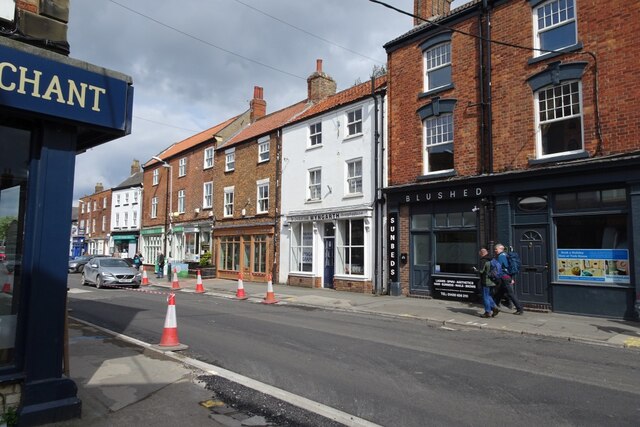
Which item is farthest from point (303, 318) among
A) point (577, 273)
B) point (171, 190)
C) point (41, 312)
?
point (171, 190)

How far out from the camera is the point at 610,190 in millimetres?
12062

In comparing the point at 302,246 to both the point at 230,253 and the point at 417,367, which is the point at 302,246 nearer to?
the point at 230,253

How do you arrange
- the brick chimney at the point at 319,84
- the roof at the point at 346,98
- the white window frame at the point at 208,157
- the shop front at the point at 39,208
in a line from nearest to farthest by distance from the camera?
1. the shop front at the point at 39,208
2. the roof at the point at 346,98
3. the brick chimney at the point at 319,84
4. the white window frame at the point at 208,157

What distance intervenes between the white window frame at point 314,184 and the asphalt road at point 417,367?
Answer: 1003 cm

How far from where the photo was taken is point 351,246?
19531mm

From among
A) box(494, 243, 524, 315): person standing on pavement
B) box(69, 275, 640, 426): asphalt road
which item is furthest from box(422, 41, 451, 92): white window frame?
box(69, 275, 640, 426): asphalt road

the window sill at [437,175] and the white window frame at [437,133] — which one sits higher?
the white window frame at [437,133]

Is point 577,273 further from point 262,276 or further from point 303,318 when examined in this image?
point 262,276

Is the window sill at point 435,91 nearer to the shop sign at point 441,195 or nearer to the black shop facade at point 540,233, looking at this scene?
the black shop facade at point 540,233

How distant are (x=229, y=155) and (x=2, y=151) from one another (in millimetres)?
24158

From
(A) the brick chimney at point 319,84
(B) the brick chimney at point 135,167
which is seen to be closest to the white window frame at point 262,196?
(A) the brick chimney at point 319,84

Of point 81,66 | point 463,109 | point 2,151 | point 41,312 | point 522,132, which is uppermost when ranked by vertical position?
point 463,109

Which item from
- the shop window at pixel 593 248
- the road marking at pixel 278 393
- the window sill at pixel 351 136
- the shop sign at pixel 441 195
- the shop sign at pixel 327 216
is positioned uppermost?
the window sill at pixel 351 136

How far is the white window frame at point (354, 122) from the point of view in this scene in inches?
779
